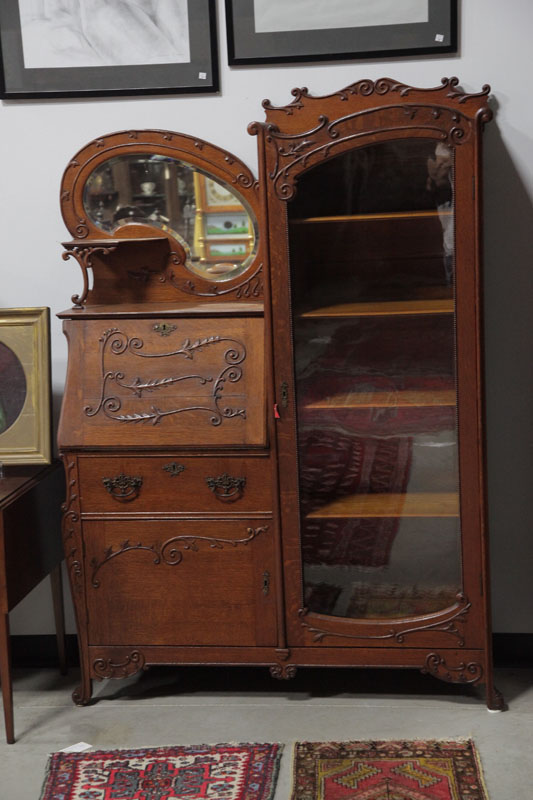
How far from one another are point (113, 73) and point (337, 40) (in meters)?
0.71

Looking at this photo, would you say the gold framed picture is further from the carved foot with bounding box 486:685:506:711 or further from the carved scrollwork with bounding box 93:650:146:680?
the carved foot with bounding box 486:685:506:711

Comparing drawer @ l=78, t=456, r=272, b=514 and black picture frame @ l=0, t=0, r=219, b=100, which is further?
black picture frame @ l=0, t=0, r=219, b=100

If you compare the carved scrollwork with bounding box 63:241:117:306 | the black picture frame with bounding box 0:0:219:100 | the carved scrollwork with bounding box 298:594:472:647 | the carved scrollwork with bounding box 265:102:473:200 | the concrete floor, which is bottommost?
the concrete floor

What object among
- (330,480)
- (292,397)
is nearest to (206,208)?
(292,397)

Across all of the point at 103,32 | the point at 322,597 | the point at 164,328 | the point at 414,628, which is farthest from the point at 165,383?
the point at 103,32

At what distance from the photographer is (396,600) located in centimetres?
282

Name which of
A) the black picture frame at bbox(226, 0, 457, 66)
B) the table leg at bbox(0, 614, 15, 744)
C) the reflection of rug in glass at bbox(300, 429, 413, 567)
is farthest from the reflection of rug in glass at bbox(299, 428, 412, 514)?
the black picture frame at bbox(226, 0, 457, 66)

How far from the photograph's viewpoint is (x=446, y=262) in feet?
8.59

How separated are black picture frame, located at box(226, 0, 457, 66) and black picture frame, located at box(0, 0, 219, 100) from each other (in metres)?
0.08

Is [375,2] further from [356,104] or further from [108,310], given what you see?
[108,310]

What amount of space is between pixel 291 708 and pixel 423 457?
870mm

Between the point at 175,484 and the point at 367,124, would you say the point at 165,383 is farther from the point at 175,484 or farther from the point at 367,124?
the point at 367,124

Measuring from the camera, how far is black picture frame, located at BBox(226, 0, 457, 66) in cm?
284

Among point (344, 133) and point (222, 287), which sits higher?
point (344, 133)
